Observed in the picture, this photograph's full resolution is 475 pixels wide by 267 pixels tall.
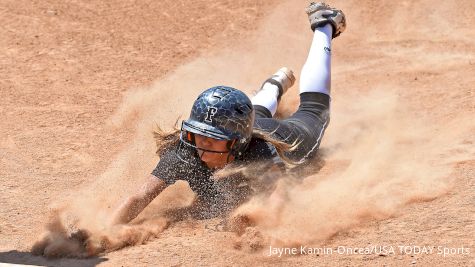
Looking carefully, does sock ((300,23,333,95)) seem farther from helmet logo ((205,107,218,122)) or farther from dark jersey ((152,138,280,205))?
helmet logo ((205,107,218,122))

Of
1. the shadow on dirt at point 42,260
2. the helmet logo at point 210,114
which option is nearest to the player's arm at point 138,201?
the shadow on dirt at point 42,260

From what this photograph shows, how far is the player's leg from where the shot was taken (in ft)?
20.7

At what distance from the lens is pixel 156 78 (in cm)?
796

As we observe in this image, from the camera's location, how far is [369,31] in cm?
949

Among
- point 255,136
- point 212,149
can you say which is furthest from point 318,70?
point 212,149

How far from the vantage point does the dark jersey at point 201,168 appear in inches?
201

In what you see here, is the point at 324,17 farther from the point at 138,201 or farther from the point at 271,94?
the point at 138,201

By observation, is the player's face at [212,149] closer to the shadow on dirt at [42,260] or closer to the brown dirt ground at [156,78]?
the brown dirt ground at [156,78]

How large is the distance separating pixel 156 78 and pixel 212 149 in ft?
10.5

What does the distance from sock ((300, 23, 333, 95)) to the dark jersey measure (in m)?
1.30

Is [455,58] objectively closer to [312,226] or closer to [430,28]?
[430,28]

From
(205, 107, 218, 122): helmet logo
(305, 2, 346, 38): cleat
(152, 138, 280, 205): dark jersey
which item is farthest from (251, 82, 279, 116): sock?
(205, 107, 218, 122): helmet logo

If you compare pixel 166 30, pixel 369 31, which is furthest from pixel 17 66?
pixel 369 31

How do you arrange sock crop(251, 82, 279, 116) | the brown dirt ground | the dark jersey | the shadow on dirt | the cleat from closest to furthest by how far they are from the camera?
the shadow on dirt → the brown dirt ground → the dark jersey → sock crop(251, 82, 279, 116) → the cleat
